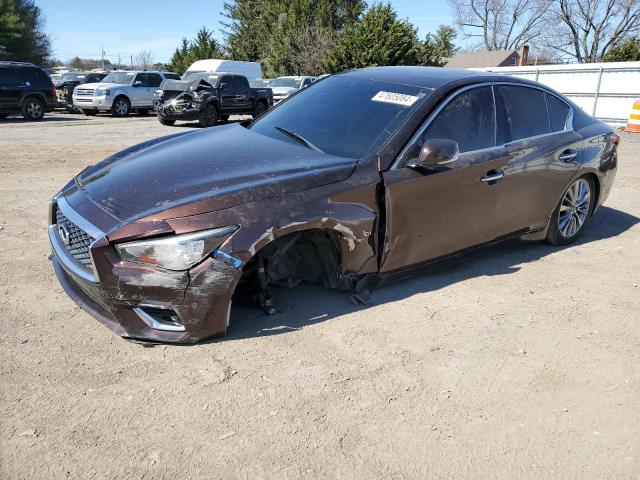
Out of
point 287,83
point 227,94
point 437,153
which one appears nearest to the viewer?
point 437,153

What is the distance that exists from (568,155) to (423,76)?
1.59 meters

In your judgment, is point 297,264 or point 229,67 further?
point 229,67

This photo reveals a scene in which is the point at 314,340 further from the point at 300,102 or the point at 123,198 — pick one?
the point at 300,102

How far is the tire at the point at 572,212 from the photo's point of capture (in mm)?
5082

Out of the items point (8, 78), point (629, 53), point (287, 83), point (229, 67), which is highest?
point (629, 53)

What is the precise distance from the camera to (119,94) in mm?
20719

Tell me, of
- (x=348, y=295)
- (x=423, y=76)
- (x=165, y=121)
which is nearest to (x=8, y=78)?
(x=165, y=121)

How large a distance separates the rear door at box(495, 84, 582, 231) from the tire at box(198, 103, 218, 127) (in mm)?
13386

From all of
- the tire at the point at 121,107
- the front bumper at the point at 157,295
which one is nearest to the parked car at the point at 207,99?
the tire at the point at 121,107

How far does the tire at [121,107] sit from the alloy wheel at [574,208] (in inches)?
746

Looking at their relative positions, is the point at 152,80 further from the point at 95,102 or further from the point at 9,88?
the point at 9,88

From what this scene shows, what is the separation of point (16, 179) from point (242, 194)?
231 inches

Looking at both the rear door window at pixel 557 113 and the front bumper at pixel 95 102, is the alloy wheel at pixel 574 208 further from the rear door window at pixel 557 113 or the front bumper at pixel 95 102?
the front bumper at pixel 95 102

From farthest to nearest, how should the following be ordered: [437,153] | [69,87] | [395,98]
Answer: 1. [69,87]
2. [395,98]
3. [437,153]
